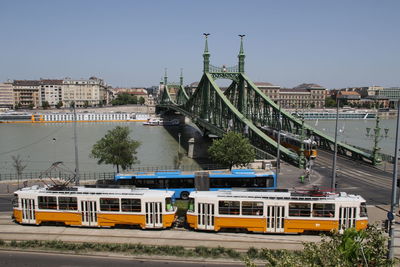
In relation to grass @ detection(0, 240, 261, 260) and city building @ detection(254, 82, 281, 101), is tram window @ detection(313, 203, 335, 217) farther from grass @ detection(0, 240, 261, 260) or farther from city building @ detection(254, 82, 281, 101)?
city building @ detection(254, 82, 281, 101)

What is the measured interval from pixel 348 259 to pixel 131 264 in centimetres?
812

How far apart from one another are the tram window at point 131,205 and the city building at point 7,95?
157630 millimetres

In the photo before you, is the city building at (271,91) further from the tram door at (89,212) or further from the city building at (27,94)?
the tram door at (89,212)

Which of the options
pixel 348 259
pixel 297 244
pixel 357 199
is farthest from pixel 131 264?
pixel 357 199

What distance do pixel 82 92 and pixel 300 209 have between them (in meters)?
159

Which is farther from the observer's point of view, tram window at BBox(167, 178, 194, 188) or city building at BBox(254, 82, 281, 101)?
city building at BBox(254, 82, 281, 101)

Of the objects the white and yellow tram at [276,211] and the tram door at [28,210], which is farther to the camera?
the tram door at [28,210]

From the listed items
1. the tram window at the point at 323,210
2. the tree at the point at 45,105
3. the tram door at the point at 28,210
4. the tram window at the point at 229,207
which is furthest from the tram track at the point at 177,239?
the tree at the point at 45,105

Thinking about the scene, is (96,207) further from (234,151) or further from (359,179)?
(359,179)

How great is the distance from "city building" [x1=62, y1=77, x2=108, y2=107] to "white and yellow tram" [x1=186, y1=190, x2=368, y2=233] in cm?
14740

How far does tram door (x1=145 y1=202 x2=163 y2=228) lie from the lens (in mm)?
16141

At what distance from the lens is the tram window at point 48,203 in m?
16.8

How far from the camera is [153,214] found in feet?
53.2

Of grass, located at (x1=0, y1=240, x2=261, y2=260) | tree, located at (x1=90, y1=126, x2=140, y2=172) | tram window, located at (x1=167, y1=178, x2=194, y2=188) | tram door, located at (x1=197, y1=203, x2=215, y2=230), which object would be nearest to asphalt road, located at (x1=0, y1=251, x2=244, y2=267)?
grass, located at (x1=0, y1=240, x2=261, y2=260)
